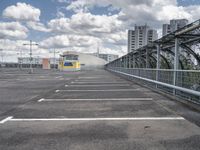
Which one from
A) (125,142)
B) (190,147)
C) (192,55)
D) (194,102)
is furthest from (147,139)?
(192,55)

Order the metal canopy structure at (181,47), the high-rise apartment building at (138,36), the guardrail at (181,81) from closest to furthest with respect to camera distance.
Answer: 1. the guardrail at (181,81)
2. the metal canopy structure at (181,47)
3. the high-rise apartment building at (138,36)

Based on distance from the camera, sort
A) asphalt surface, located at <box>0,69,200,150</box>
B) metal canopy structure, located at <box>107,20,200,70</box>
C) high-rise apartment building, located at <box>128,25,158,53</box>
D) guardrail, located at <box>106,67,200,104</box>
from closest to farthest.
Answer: asphalt surface, located at <box>0,69,200,150</box> → guardrail, located at <box>106,67,200,104</box> → metal canopy structure, located at <box>107,20,200,70</box> → high-rise apartment building, located at <box>128,25,158,53</box>

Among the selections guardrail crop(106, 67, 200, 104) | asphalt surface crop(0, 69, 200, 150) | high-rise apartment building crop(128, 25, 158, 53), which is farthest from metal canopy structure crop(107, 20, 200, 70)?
high-rise apartment building crop(128, 25, 158, 53)

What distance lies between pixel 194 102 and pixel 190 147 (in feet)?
14.6

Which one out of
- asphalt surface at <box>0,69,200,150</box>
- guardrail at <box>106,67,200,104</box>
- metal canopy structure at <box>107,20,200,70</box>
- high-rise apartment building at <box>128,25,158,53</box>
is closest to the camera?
asphalt surface at <box>0,69,200,150</box>

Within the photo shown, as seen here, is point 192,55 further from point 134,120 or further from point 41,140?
point 41,140

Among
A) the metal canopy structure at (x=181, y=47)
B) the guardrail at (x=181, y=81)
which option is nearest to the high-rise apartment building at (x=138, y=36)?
the metal canopy structure at (x=181, y=47)

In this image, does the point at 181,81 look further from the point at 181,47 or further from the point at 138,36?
the point at 138,36

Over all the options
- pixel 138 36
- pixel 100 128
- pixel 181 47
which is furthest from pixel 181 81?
pixel 138 36

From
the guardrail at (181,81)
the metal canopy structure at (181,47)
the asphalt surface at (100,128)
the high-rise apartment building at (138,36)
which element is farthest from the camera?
the high-rise apartment building at (138,36)

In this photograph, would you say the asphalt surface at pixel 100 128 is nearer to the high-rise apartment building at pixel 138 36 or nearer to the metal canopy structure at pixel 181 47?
the metal canopy structure at pixel 181 47

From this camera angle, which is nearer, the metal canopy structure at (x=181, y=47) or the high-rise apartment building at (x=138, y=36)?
the metal canopy structure at (x=181, y=47)

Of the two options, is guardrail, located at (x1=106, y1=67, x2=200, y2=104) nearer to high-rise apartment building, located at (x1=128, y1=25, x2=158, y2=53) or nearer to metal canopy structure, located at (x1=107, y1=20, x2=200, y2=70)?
metal canopy structure, located at (x1=107, y1=20, x2=200, y2=70)

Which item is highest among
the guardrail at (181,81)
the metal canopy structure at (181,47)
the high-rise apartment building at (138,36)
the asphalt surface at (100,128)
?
the high-rise apartment building at (138,36)
